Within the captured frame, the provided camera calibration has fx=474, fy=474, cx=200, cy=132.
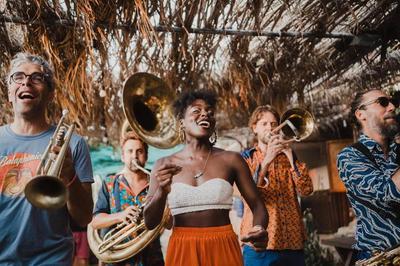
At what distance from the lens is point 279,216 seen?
12.0ft

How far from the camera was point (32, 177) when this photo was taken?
6.89ft

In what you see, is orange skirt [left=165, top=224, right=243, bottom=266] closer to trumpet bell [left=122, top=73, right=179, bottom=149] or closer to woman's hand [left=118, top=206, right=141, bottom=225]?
woman's hand [left=118, top=206, right=141, bottom=225]

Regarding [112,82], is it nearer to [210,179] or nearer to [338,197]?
[210,179]

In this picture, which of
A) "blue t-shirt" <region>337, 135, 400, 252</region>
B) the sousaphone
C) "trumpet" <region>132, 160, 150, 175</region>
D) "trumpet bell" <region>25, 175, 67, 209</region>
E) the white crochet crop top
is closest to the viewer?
"trumpet bell" <region>25, 175, 67, 209</region>

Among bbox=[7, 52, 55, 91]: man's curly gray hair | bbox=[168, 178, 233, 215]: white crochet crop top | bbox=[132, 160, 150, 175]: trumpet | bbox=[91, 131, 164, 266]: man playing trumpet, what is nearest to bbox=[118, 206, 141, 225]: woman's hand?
bbox=[91, 131, 164, 266]: man playing trumpet

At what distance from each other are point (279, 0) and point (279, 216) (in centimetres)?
174

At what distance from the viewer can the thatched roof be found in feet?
11.7

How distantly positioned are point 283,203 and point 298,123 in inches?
43.4

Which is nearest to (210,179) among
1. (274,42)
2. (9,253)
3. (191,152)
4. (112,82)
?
(191,152)

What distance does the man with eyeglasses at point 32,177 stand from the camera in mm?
2098

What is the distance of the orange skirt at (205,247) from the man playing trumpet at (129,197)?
3.42ft

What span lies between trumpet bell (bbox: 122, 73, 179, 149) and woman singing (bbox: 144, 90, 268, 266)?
124cm

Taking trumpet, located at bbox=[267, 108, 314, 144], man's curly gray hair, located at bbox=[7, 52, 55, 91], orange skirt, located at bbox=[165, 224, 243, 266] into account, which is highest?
trumpet, located at bbox=[267, 108, 314, 144]

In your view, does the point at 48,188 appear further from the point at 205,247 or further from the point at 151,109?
the point at 151,109
